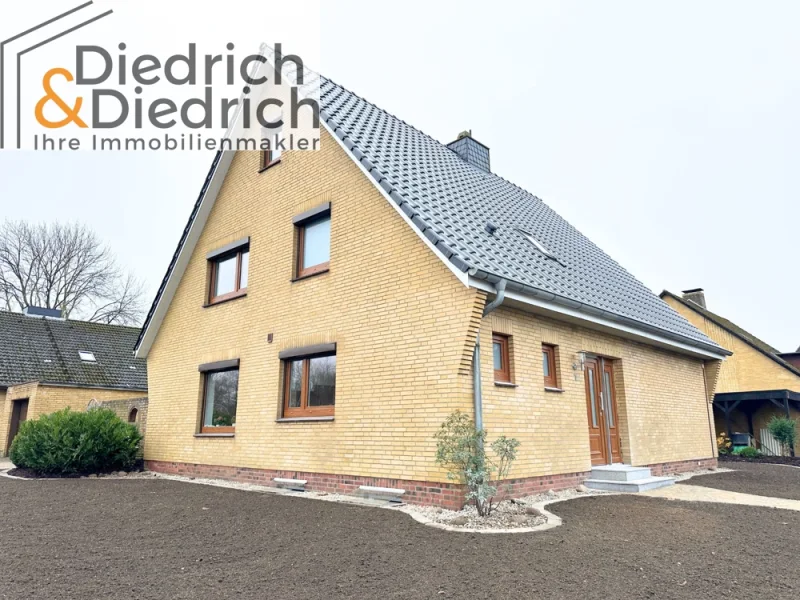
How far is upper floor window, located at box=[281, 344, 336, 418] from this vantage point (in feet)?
27.9

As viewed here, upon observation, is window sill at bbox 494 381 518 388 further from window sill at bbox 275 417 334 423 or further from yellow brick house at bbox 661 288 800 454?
yellow brick house at bbox 661 288 800 454

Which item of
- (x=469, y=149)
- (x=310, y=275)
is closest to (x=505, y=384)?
(x=310, y=275)

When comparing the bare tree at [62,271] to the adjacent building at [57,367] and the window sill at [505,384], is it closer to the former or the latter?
the adjacent building at [57,367]

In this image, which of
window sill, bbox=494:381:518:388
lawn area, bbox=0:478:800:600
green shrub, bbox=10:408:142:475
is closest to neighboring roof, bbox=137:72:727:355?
window sill, bbox=494:381:518:388

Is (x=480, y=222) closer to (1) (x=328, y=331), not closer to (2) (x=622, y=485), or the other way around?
(1) (x=328, y=331)

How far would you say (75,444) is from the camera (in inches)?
432

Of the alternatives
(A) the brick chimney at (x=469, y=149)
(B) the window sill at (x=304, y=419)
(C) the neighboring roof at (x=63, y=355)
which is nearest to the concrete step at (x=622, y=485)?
(B) the window sill at (x=304, y=419)

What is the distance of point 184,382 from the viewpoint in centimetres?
1156

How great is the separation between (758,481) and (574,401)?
4402 millimetres

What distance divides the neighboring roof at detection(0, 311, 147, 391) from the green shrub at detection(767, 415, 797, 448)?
2308 cm

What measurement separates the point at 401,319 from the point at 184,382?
647cm

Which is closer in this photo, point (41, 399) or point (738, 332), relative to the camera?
point (41, 399)

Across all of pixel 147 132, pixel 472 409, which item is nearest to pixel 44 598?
pixel 472 409

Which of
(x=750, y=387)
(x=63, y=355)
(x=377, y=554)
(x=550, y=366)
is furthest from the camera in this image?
(x=750, y=387)
